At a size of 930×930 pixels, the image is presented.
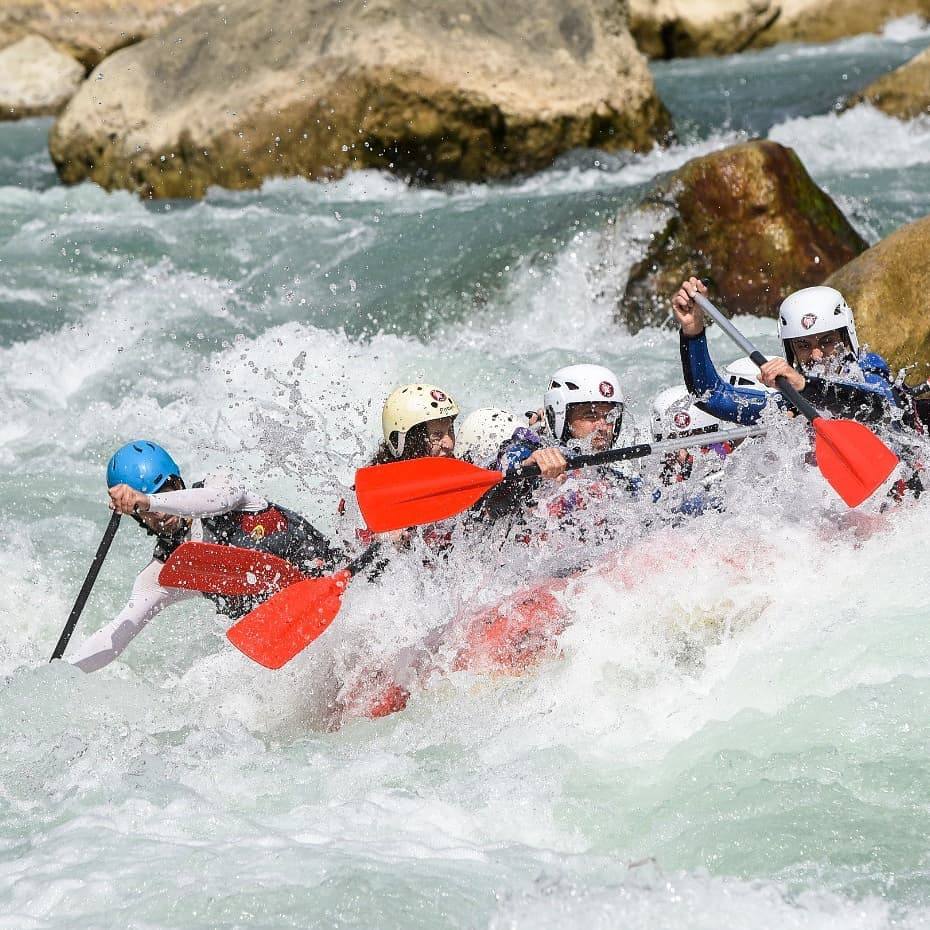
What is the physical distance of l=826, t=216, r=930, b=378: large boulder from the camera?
22.5 feet

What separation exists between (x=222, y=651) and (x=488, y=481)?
4.68 ft

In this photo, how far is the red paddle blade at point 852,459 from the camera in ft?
16.0

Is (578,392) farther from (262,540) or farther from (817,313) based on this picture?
(262,540)

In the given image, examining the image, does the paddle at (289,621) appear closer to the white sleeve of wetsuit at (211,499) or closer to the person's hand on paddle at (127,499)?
the white sleeve of wetsuit at (211,499)

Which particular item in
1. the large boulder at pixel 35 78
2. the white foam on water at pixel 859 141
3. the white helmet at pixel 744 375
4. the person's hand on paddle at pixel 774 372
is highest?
the person's hand on paddle at pixel 774 372

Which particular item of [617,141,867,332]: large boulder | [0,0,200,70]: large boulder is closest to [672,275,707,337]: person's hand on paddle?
[617,141,867,332]: large boulder

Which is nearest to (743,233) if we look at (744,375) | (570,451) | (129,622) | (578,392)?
(744,375)

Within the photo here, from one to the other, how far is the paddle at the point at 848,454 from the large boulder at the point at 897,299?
6.53 feet

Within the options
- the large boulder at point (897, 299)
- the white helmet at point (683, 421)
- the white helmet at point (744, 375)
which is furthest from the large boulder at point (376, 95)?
the white helmet at point (683, 421)

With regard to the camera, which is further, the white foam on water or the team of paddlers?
the white foam on water

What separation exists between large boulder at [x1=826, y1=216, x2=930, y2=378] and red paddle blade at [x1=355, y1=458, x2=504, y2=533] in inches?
108

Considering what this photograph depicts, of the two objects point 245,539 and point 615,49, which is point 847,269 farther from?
point 615,49

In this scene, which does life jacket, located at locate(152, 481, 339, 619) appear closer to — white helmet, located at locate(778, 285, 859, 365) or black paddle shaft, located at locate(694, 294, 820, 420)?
black paddle shaft, located at locate(694, 294, 820, 420)

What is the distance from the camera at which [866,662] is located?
15.3 feet
